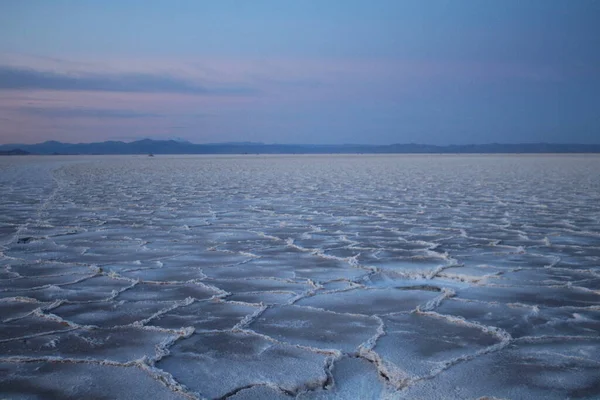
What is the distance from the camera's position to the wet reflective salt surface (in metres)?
1.73

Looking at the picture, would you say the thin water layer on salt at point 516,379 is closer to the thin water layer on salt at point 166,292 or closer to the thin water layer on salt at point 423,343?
the thin water layer on salt at point 423,343

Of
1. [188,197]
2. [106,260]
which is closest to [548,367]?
[106,260]

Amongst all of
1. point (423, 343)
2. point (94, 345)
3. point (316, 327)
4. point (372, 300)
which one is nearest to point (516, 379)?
point (423, 343)

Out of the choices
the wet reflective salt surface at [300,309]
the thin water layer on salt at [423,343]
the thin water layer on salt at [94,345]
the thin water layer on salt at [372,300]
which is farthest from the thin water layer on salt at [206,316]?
the thin water layer on salt at [423,343]

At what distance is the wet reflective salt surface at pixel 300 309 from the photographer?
5.67 feet

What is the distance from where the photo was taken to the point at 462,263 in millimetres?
3432

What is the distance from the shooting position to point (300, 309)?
248 cm

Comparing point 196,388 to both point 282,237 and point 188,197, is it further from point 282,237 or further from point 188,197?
point 188,197

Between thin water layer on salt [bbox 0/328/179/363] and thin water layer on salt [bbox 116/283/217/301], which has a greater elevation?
thin water layer on salt [bbox 0/328/179/363]

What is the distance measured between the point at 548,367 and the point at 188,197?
6640 mm

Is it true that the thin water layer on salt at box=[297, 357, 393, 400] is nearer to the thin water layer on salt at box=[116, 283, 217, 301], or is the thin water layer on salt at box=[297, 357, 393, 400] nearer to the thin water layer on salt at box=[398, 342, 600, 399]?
the thin water layer on salt at box=[398, 342, 600, 399]

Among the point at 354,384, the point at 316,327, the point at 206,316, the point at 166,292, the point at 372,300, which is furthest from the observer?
the point at 166,292

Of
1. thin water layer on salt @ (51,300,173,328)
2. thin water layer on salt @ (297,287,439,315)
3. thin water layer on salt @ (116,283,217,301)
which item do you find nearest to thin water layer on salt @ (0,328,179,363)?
thin water layer on salt @ (51,300,173,328)

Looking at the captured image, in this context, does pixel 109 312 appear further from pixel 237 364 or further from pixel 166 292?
pixel 237 364
